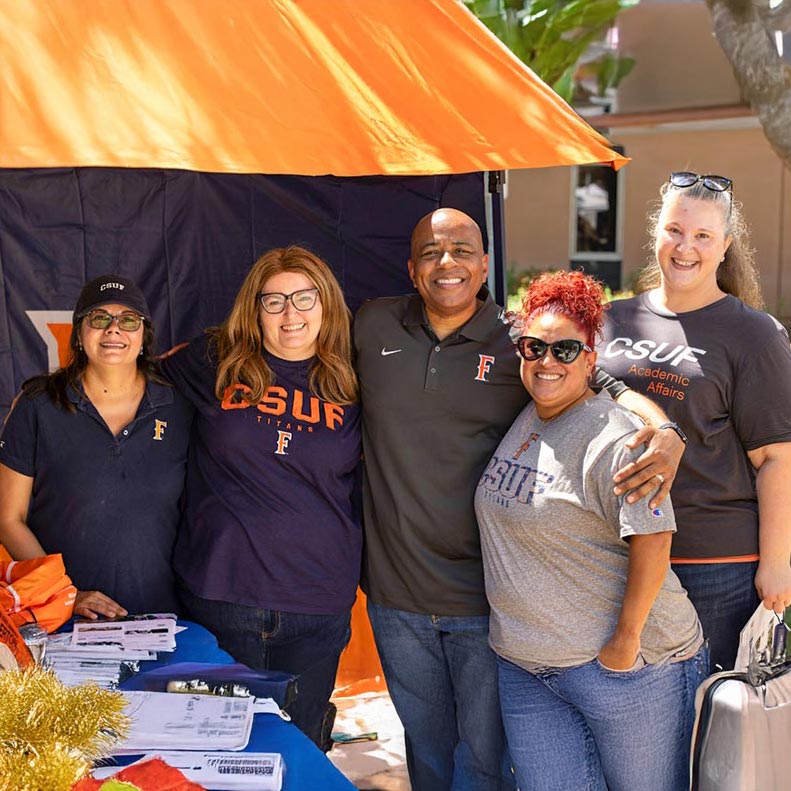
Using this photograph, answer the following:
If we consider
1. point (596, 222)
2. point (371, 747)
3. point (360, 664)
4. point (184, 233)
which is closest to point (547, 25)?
point (596, 222)

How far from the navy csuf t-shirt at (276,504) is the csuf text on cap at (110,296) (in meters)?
0.38

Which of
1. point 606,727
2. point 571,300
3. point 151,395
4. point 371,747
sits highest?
point 571,300

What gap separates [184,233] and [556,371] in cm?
223

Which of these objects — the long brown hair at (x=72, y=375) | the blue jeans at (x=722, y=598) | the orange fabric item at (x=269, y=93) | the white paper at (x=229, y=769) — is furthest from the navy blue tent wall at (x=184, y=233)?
the white paper at (x=229, y=769)

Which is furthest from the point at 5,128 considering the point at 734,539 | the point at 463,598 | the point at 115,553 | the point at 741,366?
the point at 734,539

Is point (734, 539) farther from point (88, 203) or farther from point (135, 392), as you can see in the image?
point (88, 203)

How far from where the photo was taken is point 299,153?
3045 millimetres

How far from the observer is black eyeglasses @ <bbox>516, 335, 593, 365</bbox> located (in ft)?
7.88

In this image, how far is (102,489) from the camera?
9.02 feet

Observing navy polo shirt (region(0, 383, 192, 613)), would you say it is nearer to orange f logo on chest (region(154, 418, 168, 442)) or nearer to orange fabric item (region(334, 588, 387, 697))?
orange f logo on chest (region(154, 418, 168, 442))

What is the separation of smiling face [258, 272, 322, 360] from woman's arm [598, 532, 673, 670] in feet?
3.34

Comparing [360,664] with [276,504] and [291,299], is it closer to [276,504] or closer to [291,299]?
[276,504]

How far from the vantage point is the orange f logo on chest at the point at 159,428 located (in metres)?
2.81

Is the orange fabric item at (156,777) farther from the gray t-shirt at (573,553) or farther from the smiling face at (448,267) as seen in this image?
the smiling face at (448,267)
